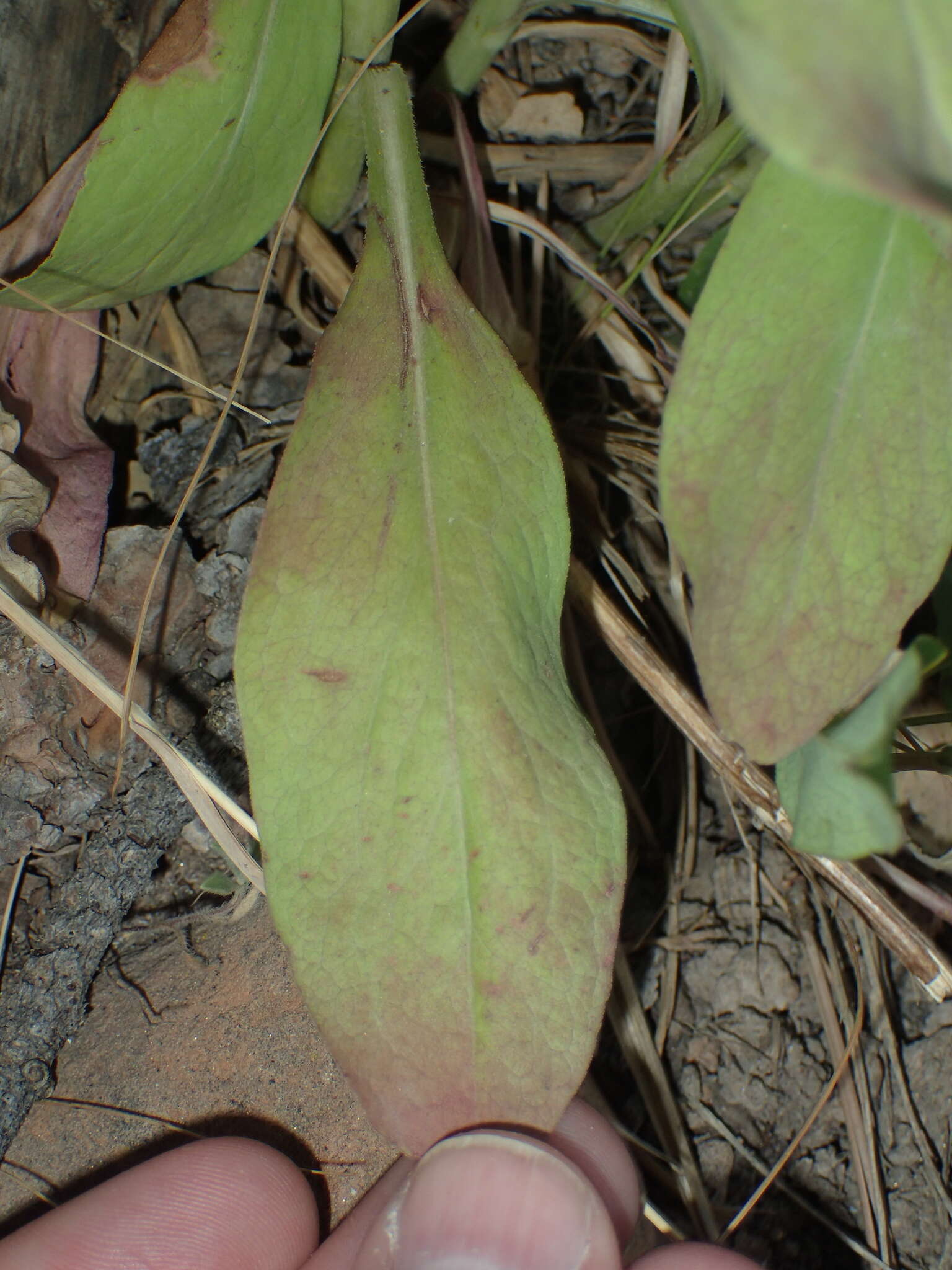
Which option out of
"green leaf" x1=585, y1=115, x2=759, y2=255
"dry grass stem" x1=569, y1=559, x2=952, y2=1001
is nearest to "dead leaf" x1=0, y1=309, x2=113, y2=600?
"dry grass stem" x1=569, y1=559, x2=952, y2=1001

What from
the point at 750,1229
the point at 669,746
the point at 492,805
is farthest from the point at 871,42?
the point at 750,1229

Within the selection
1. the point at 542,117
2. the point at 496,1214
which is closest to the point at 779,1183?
the point at 496,1214

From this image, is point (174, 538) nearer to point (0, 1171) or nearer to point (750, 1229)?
point (0, 1171)

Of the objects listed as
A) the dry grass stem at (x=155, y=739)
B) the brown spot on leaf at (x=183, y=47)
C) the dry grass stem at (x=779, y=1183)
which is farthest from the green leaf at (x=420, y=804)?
the dry grass stem at (x=779, y=1183)

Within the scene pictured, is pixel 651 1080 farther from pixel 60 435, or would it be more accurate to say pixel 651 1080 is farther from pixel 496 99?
pixel 496 99

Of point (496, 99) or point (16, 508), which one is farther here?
point (496, 99)

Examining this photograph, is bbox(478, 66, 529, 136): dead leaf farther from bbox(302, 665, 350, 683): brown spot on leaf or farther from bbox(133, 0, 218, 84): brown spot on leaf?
bbox(302, 665, 350, 683): brown spot on leaf
